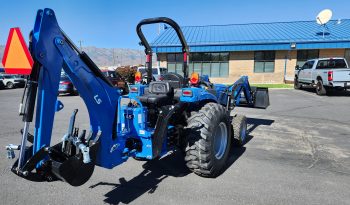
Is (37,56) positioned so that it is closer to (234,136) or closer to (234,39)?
(234,136)

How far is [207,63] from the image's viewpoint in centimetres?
2480

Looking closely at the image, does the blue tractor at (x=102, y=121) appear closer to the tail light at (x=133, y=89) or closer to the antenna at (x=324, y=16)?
the tail light at (x=133, y=89)

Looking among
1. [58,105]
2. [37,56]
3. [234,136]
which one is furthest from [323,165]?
[37,56]

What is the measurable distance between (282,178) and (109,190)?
2604mm

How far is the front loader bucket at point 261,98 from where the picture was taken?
24.6 ft

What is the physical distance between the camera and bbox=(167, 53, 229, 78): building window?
24.6 meters

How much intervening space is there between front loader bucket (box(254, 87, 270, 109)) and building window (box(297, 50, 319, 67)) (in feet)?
57.1

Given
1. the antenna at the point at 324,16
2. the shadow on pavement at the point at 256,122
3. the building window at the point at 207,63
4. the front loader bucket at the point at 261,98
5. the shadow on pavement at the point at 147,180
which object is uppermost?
the antenna at the point at 324,16

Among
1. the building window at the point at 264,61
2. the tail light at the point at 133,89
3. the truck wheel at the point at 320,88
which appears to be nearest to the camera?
the tail light at the point at 133,89

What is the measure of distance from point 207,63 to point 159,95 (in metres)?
21.0

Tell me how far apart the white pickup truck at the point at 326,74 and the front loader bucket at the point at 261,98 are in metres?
9.50

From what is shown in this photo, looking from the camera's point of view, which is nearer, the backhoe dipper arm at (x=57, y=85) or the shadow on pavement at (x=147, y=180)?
the backhoe dipper arm at (x=57, y=85)

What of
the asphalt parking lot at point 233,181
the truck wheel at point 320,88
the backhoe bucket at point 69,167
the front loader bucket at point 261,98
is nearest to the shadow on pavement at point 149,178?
the asphalt parking lot at point 233,181

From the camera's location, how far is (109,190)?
159 inches
